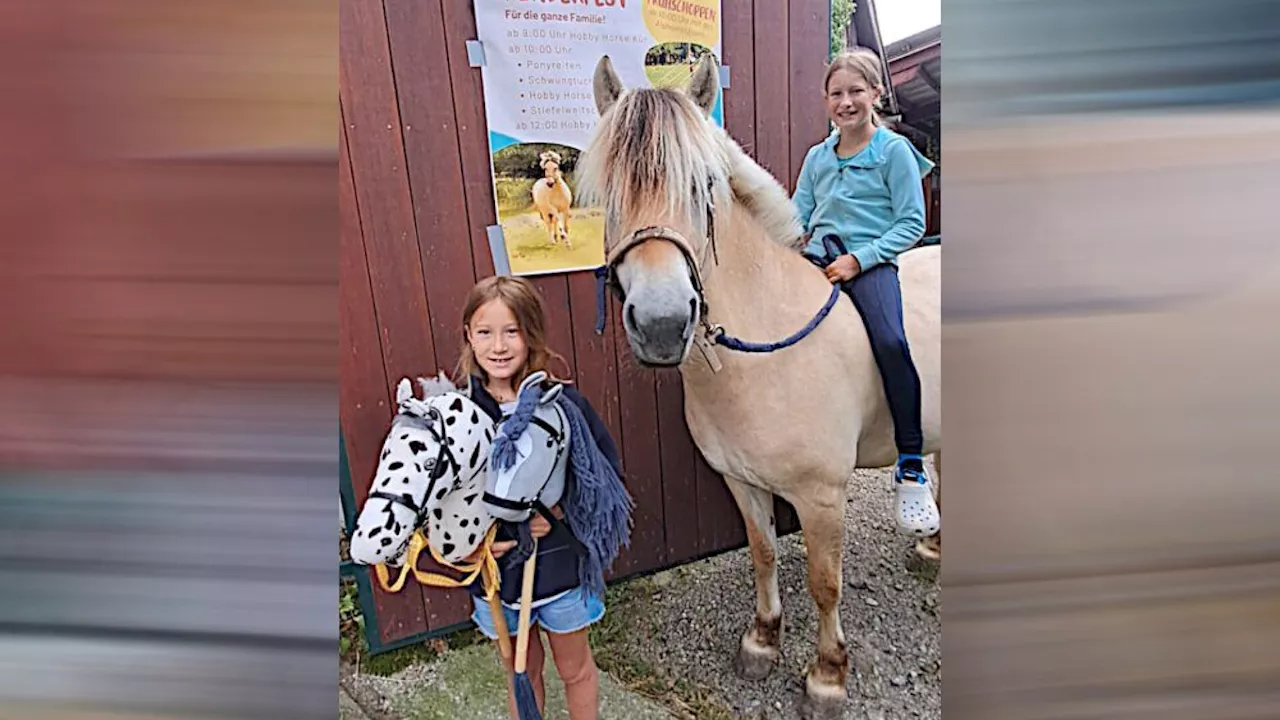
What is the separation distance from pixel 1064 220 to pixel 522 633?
1277 mm

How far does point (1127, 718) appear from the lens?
11.4 inches

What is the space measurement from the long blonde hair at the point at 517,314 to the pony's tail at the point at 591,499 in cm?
11

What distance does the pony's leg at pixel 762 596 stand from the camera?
7.02 ft

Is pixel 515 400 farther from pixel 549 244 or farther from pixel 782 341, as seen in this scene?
pixel 549 244

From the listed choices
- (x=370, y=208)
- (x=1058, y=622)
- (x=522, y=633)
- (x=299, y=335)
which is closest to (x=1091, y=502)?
(x=1058, y=622)

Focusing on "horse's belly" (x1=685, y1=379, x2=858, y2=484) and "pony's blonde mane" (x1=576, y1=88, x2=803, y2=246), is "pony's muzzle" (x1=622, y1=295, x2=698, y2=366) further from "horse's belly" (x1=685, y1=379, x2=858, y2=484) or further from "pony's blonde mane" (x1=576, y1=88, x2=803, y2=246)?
"horse's belly" (x1=685, y1=379, x2=858, y2=484)

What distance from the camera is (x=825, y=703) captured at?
6.48 ft

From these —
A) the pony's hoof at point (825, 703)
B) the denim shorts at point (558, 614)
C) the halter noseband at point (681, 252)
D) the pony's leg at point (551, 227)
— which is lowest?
the pony's hoof at point (825, 703)

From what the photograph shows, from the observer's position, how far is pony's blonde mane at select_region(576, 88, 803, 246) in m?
1.38

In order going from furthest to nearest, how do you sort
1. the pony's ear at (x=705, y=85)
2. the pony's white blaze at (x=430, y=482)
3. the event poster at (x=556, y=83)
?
the event poster at (x=556, y=83) → the pony's ear at (x=705, y=85) → the pony's white blaze at (x=430, y=482)

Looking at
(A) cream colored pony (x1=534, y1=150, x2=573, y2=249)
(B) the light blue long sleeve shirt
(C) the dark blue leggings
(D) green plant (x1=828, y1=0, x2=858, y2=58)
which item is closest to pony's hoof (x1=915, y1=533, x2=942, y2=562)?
(C) the dark blue leggings

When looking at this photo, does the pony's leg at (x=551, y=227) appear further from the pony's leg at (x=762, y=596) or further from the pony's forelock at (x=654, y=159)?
the pony's leg at (x=762, y=596)

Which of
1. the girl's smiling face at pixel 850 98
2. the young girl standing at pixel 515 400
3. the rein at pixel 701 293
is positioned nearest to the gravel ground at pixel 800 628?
the young girl standing at pixel 515 400

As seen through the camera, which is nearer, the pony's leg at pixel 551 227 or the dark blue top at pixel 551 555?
the dark blue top at pixel 551 555
